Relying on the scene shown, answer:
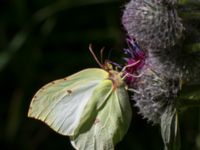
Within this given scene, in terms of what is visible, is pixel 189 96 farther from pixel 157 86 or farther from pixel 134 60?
pixel 134 60

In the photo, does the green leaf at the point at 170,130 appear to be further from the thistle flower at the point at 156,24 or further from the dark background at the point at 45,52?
the dark background at the point at 45,52

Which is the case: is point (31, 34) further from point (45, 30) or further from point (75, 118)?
point (75, 118)

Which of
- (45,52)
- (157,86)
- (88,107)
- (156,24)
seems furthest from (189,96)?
(45,52)

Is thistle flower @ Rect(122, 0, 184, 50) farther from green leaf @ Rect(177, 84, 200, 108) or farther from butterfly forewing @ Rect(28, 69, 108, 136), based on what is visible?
butterfly forewing @ Rect(28, 69, 108, 136)

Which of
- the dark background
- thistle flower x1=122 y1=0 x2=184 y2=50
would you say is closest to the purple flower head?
thistle flower x1=122 y1=0 x2=184 y2=50

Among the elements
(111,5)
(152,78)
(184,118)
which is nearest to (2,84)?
(111,5)
